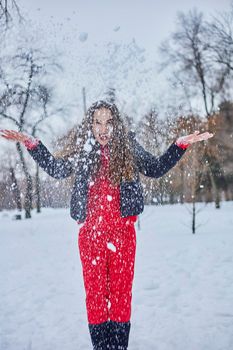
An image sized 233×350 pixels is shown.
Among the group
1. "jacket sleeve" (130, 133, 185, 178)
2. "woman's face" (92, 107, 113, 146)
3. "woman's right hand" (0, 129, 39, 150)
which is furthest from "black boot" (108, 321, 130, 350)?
"woman's right hand" (0, 129, 39, 150)

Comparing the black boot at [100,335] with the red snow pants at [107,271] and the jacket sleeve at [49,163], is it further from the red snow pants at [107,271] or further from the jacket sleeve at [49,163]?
the jacket sleeve at [49,163]

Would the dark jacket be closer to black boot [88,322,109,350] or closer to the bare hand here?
the bare hand

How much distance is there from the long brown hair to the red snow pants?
0.34 meters

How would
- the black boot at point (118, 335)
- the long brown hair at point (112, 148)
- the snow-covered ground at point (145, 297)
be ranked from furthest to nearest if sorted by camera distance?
the snow-covered ground at point (145, 297) < the long brown hair at point (112, 148) < the black boot at point (118, 335)

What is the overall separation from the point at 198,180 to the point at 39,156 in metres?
8.14

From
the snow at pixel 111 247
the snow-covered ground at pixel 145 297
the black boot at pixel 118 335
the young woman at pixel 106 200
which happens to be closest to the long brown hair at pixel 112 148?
the young woman at pixel 106 200

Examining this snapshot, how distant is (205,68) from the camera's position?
59.4ft

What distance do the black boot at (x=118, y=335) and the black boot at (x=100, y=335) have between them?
34mm

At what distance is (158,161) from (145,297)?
9.35 ft

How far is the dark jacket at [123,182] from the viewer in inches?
94.0

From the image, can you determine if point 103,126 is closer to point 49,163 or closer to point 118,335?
point 49,163

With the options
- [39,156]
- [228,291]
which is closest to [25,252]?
[228,291]

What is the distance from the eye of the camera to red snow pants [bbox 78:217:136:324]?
230 centimetres

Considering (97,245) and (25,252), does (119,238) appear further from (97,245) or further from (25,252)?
(25,252)
